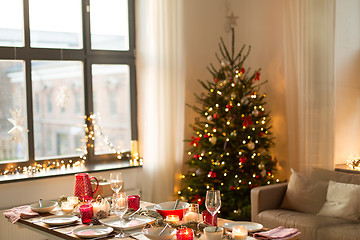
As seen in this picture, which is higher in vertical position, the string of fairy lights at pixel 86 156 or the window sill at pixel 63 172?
the string of fairy lights at pixel 86 156

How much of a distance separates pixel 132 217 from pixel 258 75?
2.62 m

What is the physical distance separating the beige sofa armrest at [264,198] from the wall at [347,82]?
0.85 meters

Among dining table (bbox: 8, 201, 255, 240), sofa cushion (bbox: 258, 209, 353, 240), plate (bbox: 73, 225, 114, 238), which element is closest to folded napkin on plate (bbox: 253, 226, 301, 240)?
dining table (bbox: 8, 201, 255, 240)

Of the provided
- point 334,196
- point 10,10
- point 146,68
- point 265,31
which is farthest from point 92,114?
point 334,196

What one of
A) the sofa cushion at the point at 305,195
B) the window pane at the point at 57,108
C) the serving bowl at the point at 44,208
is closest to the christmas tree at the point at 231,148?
the sofa cushion at the point at 305,195

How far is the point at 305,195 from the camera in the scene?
4348 millimetres

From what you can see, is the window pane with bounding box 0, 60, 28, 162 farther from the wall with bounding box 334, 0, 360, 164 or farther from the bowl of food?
the wall with bounding box 334, 0, 360, 164

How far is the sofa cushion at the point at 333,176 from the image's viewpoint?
427cm

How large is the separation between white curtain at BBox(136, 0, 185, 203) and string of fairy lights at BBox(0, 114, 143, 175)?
13cm

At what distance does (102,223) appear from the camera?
9.50ft

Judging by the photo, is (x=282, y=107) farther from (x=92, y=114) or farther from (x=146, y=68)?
(x=92, y=114)

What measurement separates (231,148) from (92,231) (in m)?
2.45

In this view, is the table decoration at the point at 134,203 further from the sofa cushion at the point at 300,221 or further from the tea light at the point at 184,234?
the sofa cushion at the point at 300,221

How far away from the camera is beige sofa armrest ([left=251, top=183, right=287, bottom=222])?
4375mm
